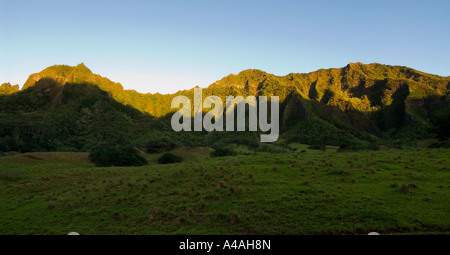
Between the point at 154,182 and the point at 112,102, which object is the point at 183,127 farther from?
the point at 154,182

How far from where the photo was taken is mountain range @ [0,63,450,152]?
86375 mm

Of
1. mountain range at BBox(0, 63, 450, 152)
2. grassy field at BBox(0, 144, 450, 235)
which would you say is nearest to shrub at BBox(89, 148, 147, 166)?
grassy field at BBox(0, 144, 450, 235)

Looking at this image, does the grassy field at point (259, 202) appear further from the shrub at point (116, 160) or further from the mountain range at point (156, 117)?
the mountain range at point (156, 117)

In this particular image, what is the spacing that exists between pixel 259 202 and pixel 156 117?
13328 cm

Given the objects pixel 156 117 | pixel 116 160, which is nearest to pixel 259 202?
pixel 116 160

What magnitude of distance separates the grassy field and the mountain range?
115 feet

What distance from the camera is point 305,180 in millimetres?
19578

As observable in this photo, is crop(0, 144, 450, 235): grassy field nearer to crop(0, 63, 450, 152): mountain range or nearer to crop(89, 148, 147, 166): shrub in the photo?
crop(89, 148, 147, 166): shrub

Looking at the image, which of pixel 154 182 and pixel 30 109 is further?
pixel 30 109

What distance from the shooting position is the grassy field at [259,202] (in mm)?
12109

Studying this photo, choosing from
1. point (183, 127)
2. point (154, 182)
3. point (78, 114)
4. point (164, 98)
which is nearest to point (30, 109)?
point (78, 114)
